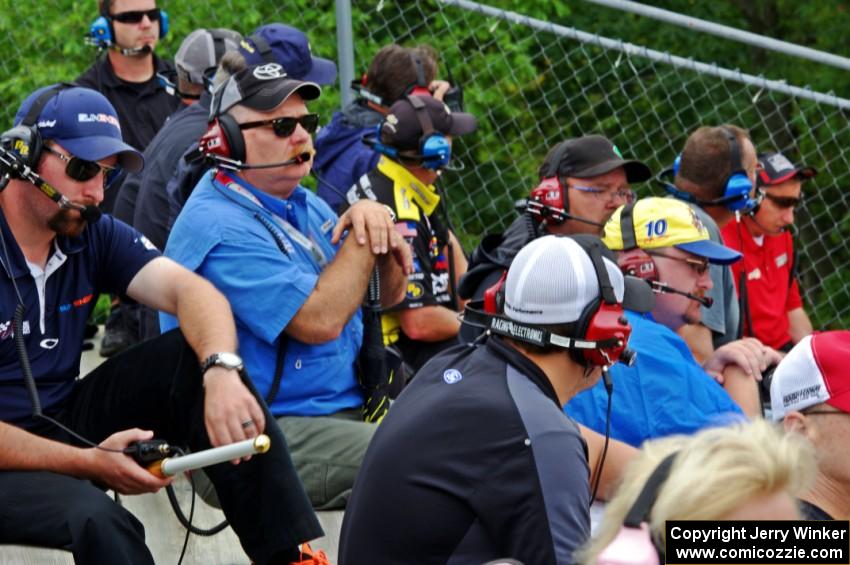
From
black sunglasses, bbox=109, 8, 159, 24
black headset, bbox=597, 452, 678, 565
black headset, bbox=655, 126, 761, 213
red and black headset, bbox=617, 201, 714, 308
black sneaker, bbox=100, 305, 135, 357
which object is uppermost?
black sunglasses, bbox=109, 8, 159, 24

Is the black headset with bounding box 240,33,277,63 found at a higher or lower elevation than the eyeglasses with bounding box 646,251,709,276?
higher

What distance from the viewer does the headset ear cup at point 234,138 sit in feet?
15.1

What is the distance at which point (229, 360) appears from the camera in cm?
384

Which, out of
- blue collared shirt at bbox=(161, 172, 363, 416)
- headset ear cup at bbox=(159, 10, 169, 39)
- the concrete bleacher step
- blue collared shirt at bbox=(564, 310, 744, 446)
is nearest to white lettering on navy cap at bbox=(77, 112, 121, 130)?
blue collared shirt at bbox=(161, 172, 363, 416)

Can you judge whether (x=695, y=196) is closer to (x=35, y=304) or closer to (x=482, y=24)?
(x=482, y=24)

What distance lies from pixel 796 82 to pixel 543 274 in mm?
9858

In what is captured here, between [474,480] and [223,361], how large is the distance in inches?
41.7

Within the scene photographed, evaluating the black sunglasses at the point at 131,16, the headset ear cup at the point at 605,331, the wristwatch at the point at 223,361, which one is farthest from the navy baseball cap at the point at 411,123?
the headset ear cup at the point at 605,331

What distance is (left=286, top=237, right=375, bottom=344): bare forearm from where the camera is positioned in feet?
14.3

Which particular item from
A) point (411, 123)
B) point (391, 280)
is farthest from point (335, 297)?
point (411, 123)

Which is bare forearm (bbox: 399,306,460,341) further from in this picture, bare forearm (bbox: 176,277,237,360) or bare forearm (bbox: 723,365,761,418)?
bare forearm (bbox: 176,277,237,360)

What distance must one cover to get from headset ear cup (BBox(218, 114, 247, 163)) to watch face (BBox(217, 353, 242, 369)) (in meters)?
1.00

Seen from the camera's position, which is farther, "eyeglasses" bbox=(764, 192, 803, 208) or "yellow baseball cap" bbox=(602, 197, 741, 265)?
"eyeglasses" bbox=(764, 192, 803, 208)

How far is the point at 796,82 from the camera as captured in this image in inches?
493
